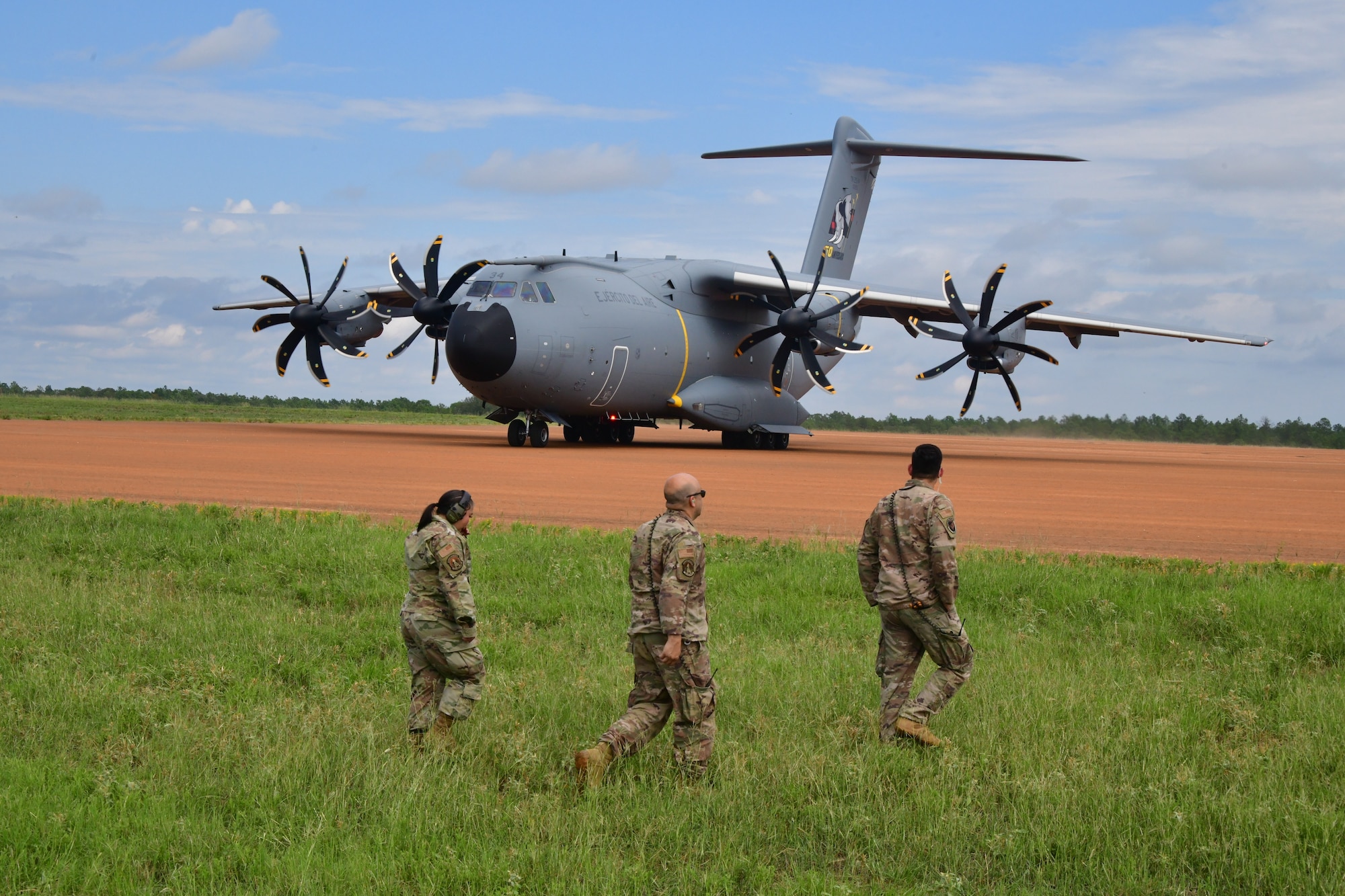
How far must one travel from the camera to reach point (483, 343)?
26891mm

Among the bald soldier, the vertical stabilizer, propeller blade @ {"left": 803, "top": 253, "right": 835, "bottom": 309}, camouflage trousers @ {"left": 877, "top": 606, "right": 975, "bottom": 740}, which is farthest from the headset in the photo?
the vertical stabilizer

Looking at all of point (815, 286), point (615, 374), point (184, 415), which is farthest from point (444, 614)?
point (184, 415)

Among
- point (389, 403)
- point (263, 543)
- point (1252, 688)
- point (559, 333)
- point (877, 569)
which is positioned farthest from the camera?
point (389, 403)

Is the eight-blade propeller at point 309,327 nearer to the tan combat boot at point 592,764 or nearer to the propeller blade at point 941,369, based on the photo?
the propeller blade at point 941,369

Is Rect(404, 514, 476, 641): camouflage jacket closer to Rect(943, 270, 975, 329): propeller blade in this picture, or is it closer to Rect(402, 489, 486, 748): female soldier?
Rect(402, 489, 486, 748): female soldier

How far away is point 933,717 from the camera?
293 inches

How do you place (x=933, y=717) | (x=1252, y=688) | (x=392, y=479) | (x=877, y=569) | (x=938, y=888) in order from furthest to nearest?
(x=392, y=479)
(x=1252, y=688)
(x=933, y=717)
(x=877, y=569)
(x=938, y=888)

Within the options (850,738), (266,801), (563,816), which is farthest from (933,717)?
(266,801)

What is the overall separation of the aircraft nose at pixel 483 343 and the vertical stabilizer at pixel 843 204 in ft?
48.2

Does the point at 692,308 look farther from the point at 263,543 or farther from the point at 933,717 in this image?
the point at 933,717

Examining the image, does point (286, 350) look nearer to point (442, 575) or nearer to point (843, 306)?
point (843, 306)

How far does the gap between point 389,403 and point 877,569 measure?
3533 inches

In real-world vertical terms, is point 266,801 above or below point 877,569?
below

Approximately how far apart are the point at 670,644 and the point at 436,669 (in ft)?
4.61
